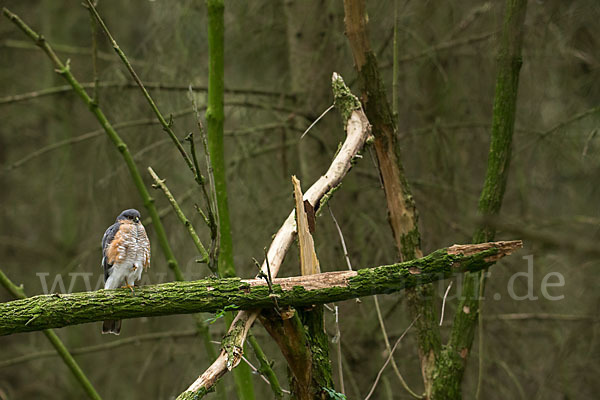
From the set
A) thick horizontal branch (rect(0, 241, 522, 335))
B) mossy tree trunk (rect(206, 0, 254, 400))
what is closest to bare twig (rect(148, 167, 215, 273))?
thick horizontal branch (rect(0, 241, 522, 335))

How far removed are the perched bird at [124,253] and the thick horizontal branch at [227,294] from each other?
546 millimetres

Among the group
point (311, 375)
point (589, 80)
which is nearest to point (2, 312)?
point (311, 375)

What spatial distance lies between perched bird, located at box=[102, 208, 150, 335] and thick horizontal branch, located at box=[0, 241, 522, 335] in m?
0.55

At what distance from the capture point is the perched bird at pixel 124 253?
2296 millimetres

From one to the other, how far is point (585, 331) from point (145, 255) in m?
2.58

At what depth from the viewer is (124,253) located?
7.55 feet

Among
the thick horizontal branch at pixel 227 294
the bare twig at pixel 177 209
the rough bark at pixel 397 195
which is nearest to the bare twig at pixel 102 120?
the bare twig at pixel 177 209

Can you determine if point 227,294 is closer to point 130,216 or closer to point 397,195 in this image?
point 130,216

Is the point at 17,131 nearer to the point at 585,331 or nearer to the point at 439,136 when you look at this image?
the point at 439,136

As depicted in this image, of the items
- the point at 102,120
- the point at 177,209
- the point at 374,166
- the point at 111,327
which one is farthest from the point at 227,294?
the point at 374,166

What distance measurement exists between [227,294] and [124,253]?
26.9 inches

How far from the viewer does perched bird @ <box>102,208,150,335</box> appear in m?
2.30

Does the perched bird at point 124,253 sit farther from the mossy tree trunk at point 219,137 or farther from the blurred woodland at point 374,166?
the blurred woodland at point 374,166

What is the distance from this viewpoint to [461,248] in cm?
202
